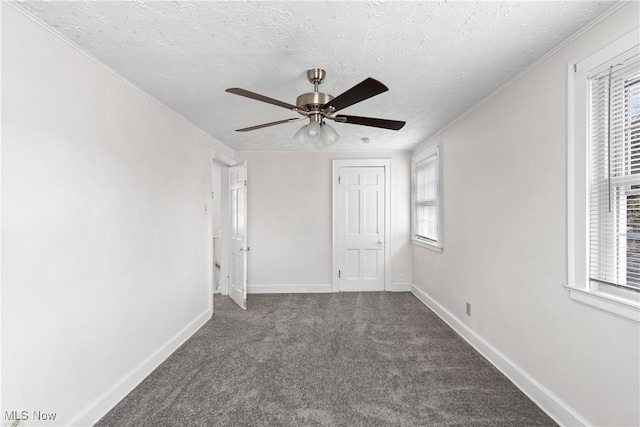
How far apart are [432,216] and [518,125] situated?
6.76 ft

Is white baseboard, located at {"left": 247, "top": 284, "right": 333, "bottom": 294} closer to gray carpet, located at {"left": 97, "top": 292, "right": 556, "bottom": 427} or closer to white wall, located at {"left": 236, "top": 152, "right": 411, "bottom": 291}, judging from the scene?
white wall, located at {"left": 236, "top": 152, "right": 411, "bottom": 291}

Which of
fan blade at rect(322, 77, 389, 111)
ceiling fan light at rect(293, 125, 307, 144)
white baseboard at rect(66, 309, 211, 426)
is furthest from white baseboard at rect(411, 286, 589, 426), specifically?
white baseboard at rect(66, 309, 211, 426)

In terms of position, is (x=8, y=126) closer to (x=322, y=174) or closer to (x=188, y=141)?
(x=188, y=141)

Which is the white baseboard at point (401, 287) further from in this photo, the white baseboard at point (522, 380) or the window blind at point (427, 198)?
the white baseboard at point (522, 380)

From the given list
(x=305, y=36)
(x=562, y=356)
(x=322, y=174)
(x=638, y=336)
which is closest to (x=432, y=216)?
(x=322, y=174)

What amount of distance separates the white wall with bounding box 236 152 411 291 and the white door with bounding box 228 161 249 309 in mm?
431

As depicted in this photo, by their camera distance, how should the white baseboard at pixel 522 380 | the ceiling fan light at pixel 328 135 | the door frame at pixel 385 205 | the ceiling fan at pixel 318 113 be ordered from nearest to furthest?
1. the white baseboard at pixel 522 380
2. the ceiling fan at pixel 318 113
3. the ceiling fan light at pixel 328 135
4. the door frame at pixel 385 205

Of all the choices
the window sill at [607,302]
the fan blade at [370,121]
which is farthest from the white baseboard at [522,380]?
the fan blade at [370,121]

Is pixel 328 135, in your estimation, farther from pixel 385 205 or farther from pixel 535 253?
pixel 385 205

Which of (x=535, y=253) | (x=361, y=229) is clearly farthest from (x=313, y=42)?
(x=361, y=229)

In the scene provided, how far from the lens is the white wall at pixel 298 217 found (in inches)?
198

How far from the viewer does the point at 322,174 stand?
5.04 meters

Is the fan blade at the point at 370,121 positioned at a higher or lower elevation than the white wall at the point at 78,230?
higher

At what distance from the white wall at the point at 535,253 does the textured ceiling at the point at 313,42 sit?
240mm
